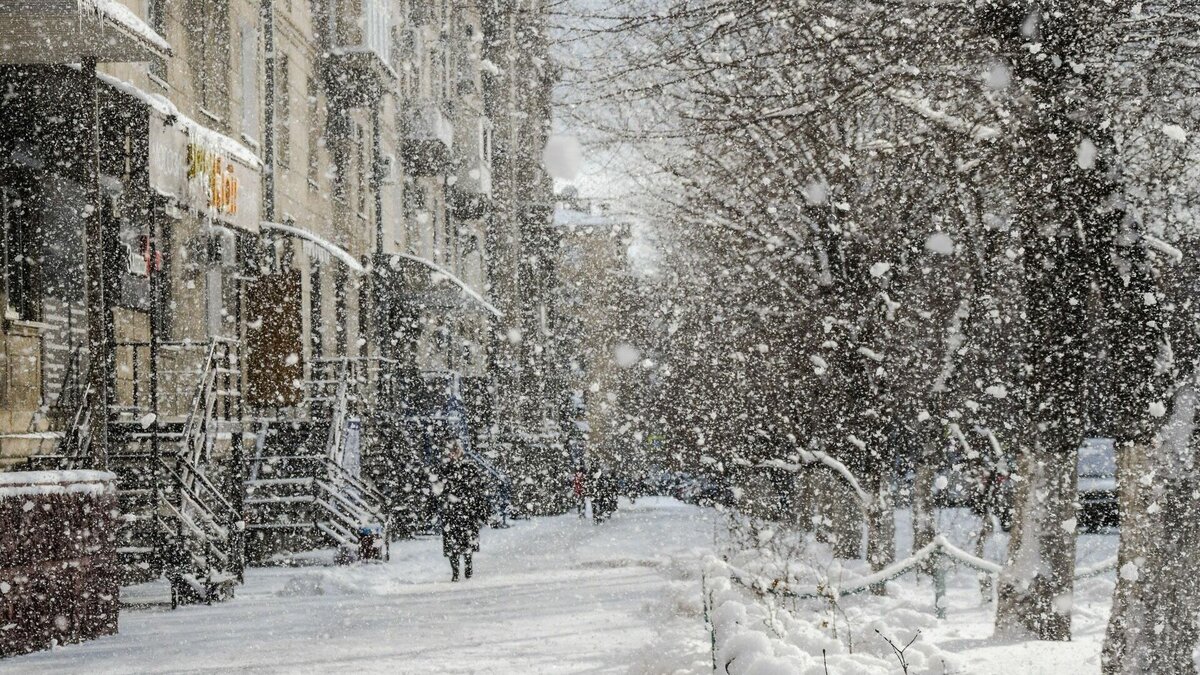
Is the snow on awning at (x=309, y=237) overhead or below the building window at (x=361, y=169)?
below

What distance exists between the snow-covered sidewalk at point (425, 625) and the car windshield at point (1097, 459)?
9298 millimetres

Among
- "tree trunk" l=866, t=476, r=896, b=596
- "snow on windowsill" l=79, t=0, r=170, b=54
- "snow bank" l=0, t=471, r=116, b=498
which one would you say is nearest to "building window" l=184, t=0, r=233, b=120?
"snow on windowsill" l=79, t=0, r=170, b=54

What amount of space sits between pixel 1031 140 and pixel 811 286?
36.6 feet

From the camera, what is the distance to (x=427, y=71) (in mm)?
35562

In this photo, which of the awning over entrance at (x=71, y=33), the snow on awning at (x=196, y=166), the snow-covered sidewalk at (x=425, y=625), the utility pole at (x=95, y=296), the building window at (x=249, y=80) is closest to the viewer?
the snow-covered sidewalk at (x=425, y=625)

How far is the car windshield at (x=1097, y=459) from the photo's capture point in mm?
23891

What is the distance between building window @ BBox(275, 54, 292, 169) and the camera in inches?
899

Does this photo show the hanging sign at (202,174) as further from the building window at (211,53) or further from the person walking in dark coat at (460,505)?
the person walking in dark coat at (460,505)

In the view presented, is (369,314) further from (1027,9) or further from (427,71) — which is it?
(1027,9)

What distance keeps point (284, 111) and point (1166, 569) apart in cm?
1932

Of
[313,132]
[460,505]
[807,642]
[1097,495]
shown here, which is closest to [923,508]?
[460,505]

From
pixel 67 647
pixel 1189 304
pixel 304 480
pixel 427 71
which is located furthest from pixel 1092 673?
pixel 427 71

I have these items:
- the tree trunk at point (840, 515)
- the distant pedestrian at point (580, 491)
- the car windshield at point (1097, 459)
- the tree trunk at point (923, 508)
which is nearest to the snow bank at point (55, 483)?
the tree trunk at point (923, 508)

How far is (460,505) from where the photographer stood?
1602cm
